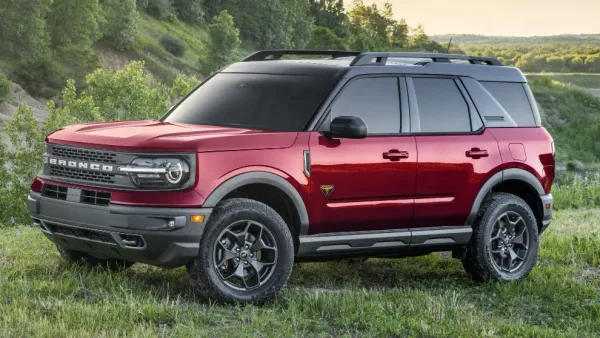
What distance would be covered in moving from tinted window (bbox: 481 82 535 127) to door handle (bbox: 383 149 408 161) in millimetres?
1497

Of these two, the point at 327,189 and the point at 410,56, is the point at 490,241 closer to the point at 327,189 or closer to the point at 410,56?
the point at 410,56

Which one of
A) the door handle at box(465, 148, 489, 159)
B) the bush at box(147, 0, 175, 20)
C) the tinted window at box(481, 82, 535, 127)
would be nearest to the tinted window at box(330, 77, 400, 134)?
the door handle at box(465, 148, 489, 159)

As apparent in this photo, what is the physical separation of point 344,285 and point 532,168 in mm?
2095

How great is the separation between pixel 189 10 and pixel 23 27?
158 feet

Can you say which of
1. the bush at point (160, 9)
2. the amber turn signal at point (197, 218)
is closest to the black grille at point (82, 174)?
the amber turn signal at point (197, 218)

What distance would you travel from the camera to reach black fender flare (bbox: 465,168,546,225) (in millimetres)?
9445

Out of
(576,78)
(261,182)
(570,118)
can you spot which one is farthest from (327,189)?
(576,78)

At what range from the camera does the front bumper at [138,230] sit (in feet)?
24.9

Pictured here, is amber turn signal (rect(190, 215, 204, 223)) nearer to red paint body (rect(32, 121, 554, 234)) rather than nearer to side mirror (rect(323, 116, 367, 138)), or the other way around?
red paint body (rect(32, 121, 554, 234))

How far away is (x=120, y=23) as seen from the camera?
93.8 m

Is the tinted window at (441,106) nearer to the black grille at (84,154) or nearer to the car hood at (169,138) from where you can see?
the car hood at (169,138)

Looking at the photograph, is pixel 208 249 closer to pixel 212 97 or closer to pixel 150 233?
pixel 150 233

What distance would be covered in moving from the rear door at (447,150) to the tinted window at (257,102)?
938 mm

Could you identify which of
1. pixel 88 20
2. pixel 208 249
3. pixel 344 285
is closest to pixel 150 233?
pixel 208 249
